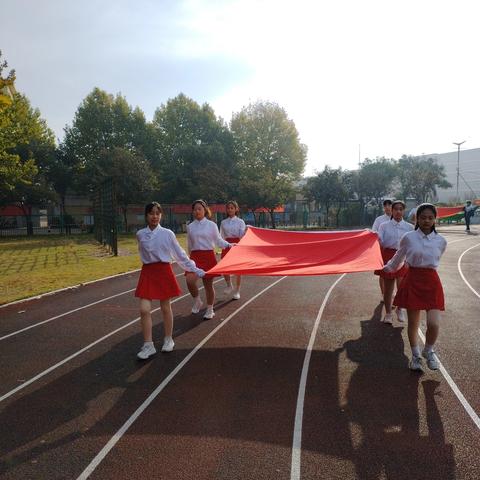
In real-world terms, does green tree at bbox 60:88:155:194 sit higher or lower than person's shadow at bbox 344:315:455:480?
higher

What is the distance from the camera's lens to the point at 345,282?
1116 centimetres

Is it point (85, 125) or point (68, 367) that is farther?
point (85, 125)

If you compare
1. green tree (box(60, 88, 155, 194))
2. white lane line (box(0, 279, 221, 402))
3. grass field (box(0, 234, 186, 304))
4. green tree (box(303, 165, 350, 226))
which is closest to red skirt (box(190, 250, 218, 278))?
white lane line (box(0, 279, 221, 402))

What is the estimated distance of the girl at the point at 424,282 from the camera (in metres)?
4.84

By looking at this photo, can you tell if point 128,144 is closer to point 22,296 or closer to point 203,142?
point 203,142

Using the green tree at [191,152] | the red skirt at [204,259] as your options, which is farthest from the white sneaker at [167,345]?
the green tree at [191,152]

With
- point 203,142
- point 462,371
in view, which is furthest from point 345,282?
point 203,142

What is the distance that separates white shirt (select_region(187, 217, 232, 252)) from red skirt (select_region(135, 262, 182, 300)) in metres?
2.00

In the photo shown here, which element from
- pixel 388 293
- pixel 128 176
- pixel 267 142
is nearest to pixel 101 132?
pixel 128 176

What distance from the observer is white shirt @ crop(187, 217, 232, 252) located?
24.5 feet

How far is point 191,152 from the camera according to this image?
4725cm

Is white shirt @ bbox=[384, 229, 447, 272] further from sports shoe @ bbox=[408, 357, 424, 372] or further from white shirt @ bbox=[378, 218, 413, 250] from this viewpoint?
white shirt @ bbox=[378, 218, 413, 250]

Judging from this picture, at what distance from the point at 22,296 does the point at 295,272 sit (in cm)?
702

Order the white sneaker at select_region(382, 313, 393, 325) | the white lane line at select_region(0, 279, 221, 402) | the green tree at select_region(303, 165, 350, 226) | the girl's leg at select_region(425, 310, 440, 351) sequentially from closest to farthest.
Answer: the white lane line at select_region(0, 279, 221, 402)
the girl's leg at select_region(425, 310, 440, 351)
the white sneaker at select_region(382, 313, 393, 325)
the green tree at select_region(303, 165, 350, 226)
